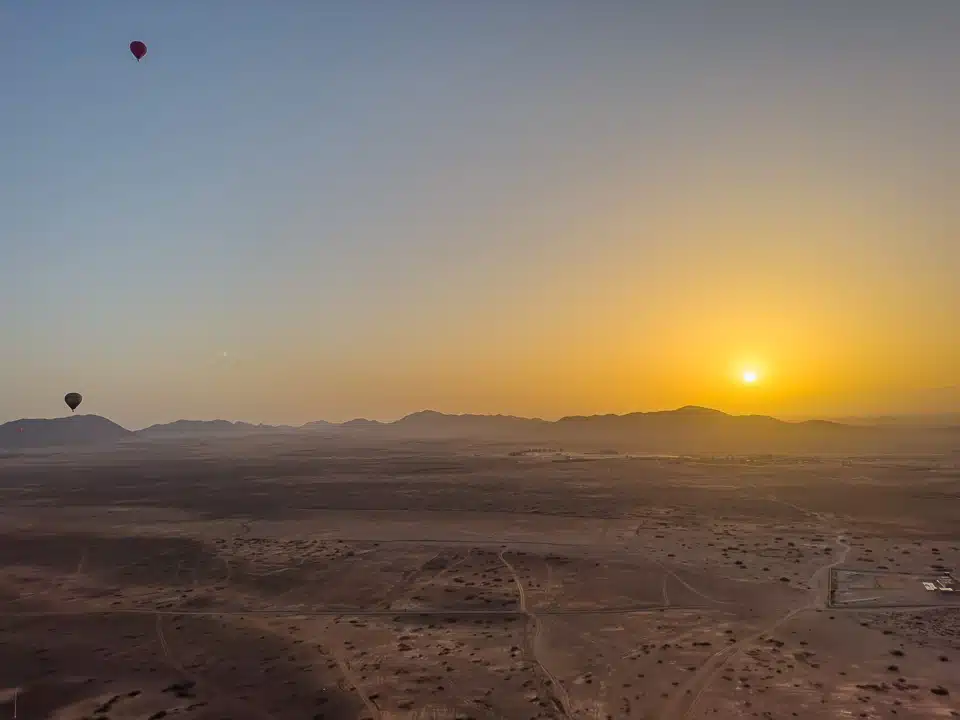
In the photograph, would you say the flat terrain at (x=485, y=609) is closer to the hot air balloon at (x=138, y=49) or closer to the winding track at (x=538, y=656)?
the winding track at (x=538, y=656)

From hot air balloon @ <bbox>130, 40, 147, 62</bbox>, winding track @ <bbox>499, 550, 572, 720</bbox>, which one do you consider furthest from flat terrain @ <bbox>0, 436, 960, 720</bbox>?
hot air balloon @ <bbox>130, 40, 147, 62</bbox>

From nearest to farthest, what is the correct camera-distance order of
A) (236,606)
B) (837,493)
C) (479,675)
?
(479,675)
(236,606)
(837,493)

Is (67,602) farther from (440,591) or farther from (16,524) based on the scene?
(16,524)

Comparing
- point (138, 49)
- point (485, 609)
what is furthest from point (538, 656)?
point (138, 49)

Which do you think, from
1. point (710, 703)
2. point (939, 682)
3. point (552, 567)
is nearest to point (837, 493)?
point (552, 567)

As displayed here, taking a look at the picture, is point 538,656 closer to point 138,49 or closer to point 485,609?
point 485,609

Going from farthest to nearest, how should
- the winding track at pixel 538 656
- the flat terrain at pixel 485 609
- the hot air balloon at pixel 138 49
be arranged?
1. the hot air balloon at pixel 138 49
2. the flat terrain at pixel 485 609
3. the winding track at pixel 538 656

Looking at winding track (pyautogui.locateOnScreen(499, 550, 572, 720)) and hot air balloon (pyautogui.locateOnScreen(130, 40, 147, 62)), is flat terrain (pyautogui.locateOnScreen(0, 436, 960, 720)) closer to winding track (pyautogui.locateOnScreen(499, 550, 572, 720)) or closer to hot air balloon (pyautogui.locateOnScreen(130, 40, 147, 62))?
winding track (pyautogui.locateOnScreen(499, 550, 572, 720))

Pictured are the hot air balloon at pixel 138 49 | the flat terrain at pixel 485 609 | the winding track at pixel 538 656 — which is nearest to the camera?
the winding track at pixel 538 656

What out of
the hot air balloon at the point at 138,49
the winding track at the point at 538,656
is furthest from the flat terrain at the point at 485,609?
the hot air balloon at the point at 138,49
